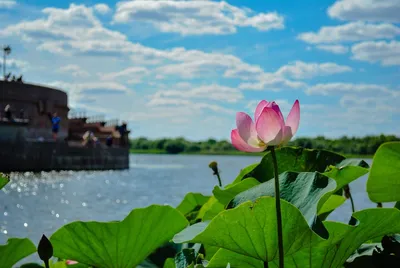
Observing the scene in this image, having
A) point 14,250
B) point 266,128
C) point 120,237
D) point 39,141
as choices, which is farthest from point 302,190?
point 39,141

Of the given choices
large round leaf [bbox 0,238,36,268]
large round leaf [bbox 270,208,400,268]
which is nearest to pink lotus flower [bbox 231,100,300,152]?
large round leaf [bbox 270,208,400,268]

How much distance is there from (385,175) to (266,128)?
38 cm

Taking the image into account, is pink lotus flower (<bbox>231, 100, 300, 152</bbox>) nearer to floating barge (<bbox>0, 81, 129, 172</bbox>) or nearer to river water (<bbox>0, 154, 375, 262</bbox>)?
river water (<bbox>0, 154, 375, 262</bbox>)

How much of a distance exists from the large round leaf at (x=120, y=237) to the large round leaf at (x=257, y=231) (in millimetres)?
266

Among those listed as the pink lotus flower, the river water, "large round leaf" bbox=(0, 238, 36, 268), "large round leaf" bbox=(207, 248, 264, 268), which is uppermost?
the pink lotus flower

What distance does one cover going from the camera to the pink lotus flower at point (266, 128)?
940mm

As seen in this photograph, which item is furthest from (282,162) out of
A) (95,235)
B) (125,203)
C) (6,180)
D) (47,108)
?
(47,108)

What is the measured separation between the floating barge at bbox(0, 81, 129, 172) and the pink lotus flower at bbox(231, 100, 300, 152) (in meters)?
33.3

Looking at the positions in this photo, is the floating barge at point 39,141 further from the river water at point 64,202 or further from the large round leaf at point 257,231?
the large round leaf at point 257,231

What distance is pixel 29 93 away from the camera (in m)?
37.4

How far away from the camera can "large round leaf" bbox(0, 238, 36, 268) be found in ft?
4.74

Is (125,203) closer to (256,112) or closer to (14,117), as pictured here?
(14,117)

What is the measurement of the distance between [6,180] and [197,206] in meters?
0.78

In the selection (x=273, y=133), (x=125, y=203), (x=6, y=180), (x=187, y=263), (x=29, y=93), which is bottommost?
(x=125, y=203)
